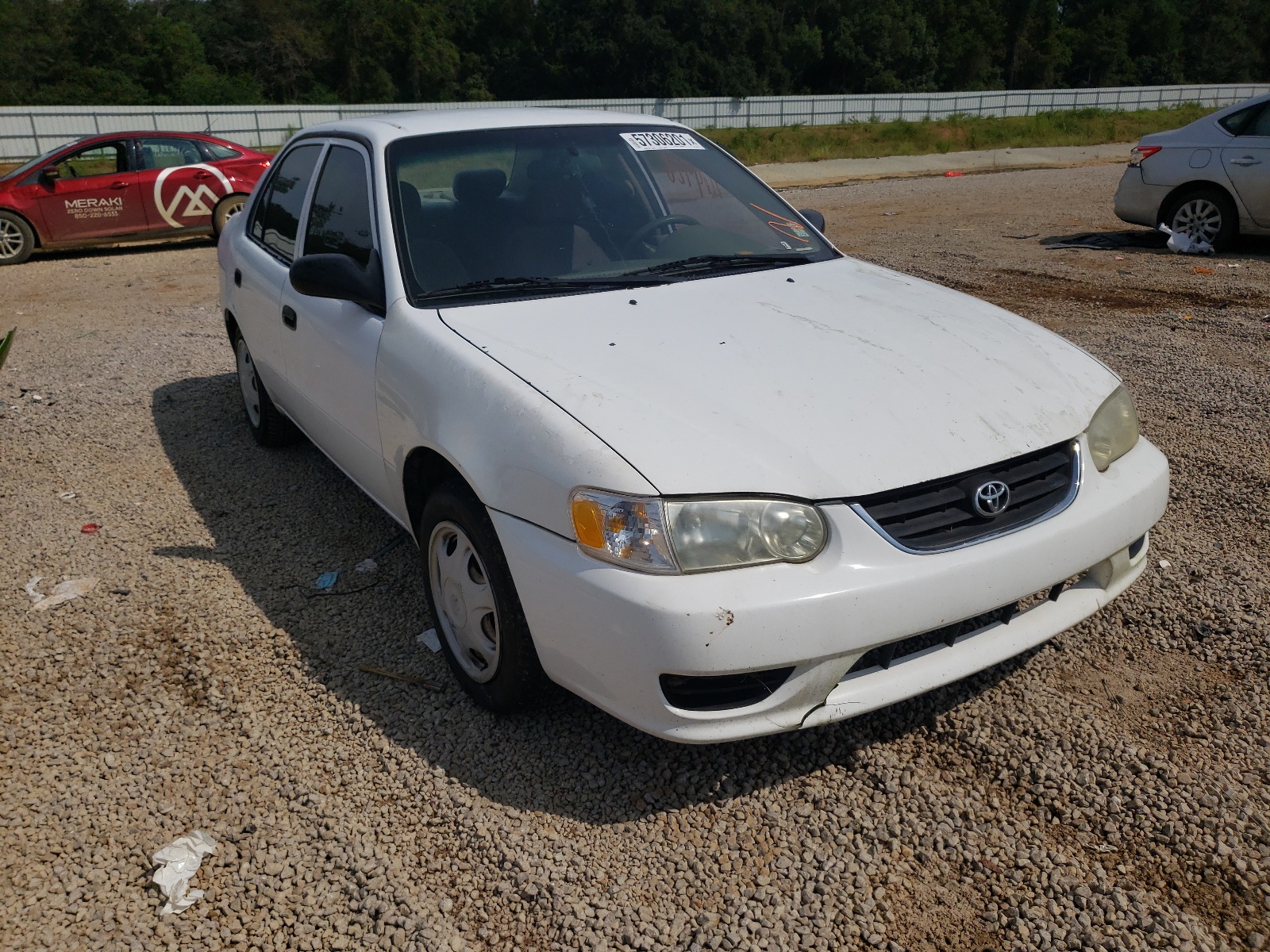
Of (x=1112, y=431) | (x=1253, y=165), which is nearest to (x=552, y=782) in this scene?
(x=1112, y=431)

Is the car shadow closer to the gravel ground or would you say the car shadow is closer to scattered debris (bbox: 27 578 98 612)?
the gravel ground

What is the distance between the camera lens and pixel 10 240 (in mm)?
12453

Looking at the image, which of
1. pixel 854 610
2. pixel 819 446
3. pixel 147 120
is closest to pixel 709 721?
pixel 854 610

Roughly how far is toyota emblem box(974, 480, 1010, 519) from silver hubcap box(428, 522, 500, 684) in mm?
1297

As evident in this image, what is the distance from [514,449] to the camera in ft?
8.74

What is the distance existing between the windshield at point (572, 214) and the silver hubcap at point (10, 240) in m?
10.9

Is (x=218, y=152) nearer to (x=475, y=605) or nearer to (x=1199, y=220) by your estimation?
(x=1199, y=220)

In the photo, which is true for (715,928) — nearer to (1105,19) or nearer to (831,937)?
(831,937)

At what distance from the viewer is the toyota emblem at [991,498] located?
2.57 m

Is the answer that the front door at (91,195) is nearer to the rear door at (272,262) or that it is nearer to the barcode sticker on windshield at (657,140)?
the rear door at (272,262)

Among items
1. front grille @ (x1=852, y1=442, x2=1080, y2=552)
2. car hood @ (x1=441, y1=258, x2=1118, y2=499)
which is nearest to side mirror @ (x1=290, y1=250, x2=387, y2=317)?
car hood @ (x1=441, y1=258, x2=1118, y2=499)

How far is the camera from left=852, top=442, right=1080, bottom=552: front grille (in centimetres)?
251

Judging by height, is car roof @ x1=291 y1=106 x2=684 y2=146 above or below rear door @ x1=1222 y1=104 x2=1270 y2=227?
above

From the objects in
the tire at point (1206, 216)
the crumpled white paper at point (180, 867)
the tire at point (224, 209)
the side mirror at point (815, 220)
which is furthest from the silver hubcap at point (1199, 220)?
the tire at point (224, 209)
